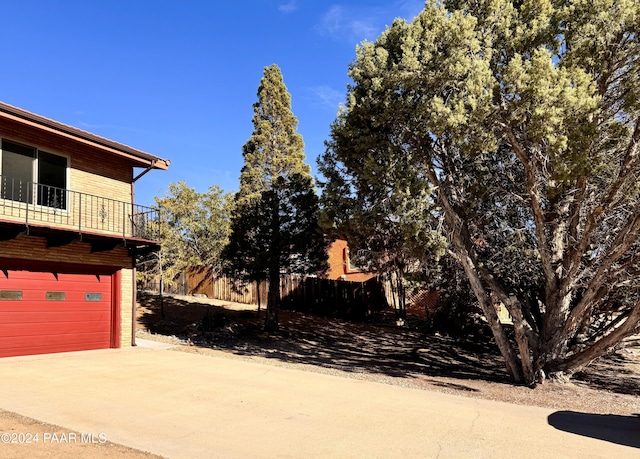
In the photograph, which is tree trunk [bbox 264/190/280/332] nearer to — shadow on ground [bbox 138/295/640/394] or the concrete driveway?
shadow on ground [bbox 138/295/640/394]

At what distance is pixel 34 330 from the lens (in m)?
10.8

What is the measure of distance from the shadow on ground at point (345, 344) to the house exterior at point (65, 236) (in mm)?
3439

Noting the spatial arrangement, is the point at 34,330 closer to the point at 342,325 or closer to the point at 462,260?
the point at 462,260

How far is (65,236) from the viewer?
10.8 metres

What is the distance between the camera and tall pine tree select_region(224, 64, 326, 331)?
679 inches

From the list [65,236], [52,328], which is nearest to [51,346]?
[52,328]

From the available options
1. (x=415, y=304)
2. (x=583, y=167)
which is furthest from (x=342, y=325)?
(x=583, y=167)

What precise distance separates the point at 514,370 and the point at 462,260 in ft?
9.87

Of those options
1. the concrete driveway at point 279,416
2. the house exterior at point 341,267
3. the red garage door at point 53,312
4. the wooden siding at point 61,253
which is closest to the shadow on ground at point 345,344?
the concrete driveway at point 279,416

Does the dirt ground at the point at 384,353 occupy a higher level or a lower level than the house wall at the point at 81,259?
lower

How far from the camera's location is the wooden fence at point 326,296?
79.2ft

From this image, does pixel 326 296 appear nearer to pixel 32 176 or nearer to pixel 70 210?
pixel 70 210

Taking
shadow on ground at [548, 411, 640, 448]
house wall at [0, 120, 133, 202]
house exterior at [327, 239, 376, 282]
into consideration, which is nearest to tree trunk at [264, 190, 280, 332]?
house wall at [0, 120, 133, 202]

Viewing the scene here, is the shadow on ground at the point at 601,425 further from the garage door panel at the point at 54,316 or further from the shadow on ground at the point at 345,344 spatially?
the garage door panel at the point at 54,316
